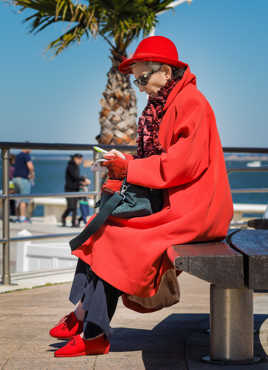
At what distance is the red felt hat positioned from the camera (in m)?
2.45

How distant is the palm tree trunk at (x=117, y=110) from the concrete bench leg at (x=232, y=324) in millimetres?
10638

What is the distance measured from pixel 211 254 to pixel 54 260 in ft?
19.3

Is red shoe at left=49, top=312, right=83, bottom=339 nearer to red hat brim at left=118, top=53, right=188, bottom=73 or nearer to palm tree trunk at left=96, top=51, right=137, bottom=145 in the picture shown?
red hat brim at left=118, top=53, right=188, bottom=73

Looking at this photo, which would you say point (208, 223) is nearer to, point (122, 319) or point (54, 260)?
point (122, 319)

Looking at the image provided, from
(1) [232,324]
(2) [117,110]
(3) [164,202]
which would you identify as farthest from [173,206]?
(2) [117,110]

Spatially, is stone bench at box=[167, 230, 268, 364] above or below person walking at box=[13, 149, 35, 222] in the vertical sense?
above

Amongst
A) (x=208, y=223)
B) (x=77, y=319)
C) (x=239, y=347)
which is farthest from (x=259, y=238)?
(x=77, y=319)

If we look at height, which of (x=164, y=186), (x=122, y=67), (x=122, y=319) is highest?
(x=122, y=67)

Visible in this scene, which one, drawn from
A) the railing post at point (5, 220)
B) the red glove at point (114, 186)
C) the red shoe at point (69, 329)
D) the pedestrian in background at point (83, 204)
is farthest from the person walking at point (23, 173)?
the red glove at point (114, 186)

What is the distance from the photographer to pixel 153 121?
96.5 inches

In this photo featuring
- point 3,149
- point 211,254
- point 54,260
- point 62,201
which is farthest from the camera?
point 62,201

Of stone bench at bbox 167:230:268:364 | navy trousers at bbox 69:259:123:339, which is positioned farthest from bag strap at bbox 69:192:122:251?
stone bench at bbox 167:230:268:364

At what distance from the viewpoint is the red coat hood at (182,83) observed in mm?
2400

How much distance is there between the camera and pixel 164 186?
7.46ft
